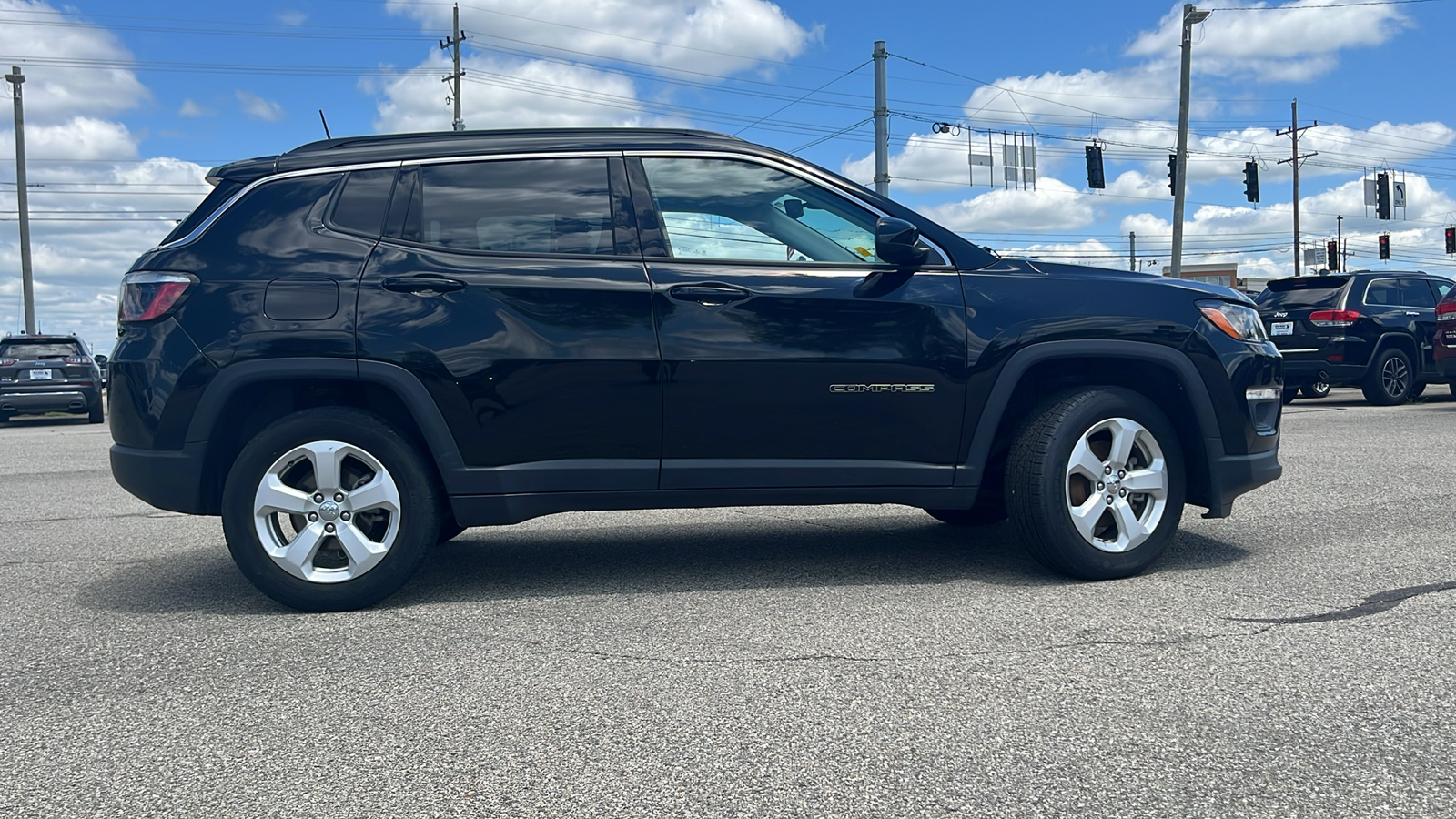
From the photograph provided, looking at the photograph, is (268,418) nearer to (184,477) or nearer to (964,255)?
(184,477)

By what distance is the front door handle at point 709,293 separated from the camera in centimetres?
442

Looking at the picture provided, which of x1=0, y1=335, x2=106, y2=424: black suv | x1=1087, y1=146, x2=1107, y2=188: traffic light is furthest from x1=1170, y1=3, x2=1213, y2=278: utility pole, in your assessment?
x1=0, y1=335, x2=106, y2=424: black suv

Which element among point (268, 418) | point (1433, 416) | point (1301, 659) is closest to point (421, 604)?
point (268, 418)

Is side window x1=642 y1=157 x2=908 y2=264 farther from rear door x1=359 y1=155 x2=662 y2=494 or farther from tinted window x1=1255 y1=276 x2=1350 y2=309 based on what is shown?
→ tinted window x1=1255 y1=276 x2=1350 y2=309

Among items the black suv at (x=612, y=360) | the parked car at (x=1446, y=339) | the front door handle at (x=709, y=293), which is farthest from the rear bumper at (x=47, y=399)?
the parked car at (x=1446, y=339)

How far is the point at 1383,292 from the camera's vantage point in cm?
1492

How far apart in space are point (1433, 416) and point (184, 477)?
12.6 m

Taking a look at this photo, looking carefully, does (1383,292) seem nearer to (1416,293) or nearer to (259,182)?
(1416,293)

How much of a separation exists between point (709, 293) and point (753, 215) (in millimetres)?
452

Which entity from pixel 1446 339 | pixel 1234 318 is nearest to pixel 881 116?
pixel 1446 339

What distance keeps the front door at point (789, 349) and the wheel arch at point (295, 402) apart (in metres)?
0.91

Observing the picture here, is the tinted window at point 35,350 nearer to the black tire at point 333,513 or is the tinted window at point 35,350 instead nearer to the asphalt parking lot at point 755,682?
the asphalt parking lot at point 755,682

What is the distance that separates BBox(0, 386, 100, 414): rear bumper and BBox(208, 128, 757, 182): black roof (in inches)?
632

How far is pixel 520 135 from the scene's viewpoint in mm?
4637
